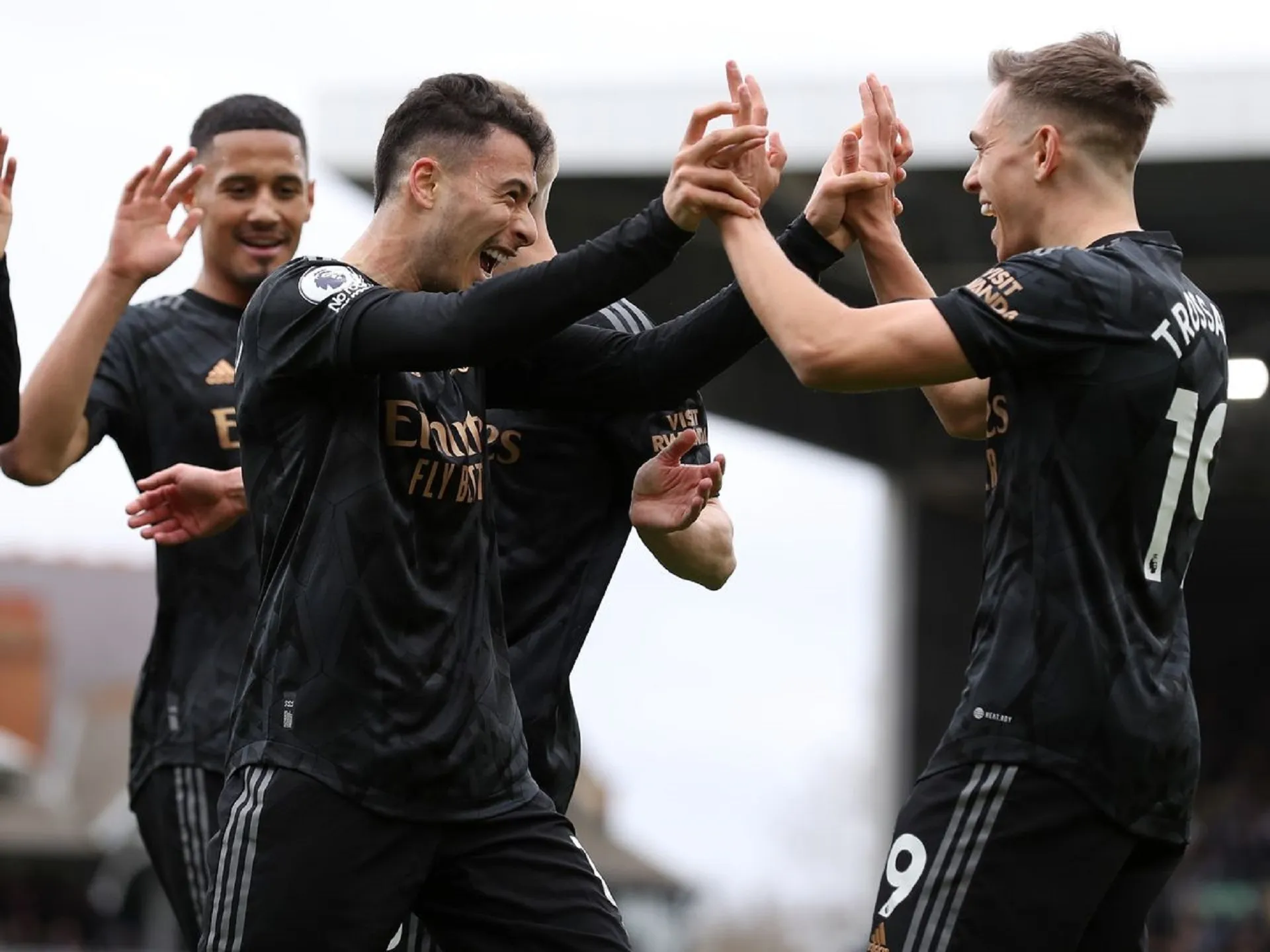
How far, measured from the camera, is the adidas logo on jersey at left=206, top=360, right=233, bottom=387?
6566 mm

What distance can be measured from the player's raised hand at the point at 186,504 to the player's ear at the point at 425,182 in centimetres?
117

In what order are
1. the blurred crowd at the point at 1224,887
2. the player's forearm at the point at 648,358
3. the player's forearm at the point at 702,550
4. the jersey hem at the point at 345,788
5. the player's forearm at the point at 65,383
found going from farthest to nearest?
1. the blurred crowd at the point at 1224,887
2. the player's forearm at the point at 65,383
3. the player's forearm at the point at 702,550
4. the player's forearm at the point at 648,358
5. the jersey hem at the point at 345,788

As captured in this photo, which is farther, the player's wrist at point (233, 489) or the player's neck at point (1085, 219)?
the player's wrist at point (233, 489)

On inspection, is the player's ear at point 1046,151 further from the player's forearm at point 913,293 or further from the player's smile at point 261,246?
the player's smile at point 261,246

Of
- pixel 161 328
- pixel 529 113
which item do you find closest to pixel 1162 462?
pixel 529 113

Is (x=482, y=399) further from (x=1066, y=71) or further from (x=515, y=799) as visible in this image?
(x=1066, y=71)

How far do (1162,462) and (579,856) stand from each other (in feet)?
4.94

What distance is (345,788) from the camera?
466cm

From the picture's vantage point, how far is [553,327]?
458cm

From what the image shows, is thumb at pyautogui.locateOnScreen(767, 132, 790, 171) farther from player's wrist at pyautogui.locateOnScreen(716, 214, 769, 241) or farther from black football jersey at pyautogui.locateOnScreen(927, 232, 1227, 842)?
black football jersey at pyautogui.locateOnScreen(927, 232, 1227, 842)

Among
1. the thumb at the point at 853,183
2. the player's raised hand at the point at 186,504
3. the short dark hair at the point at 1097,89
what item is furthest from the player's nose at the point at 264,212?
the short dark hair at the point at 1097,89

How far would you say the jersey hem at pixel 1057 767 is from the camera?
456cm

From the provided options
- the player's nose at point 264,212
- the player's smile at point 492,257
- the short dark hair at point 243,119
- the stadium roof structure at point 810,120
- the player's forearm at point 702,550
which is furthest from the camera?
the stadium roof structure at point 810,120

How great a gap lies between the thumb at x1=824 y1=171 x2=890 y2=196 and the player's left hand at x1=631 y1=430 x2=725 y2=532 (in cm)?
64
